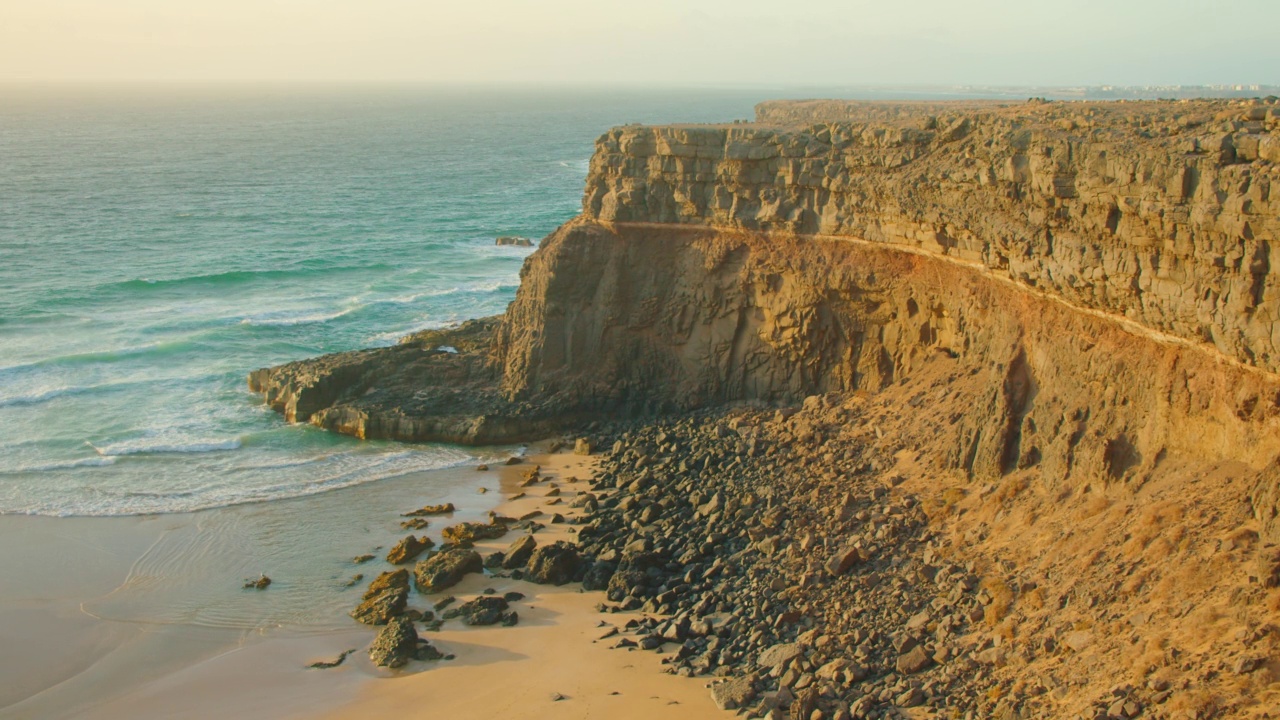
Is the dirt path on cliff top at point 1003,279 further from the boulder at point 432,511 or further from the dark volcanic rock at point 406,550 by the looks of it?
the dark volcanic rock at point 406,550

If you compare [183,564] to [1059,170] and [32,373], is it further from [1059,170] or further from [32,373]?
[1059,170]

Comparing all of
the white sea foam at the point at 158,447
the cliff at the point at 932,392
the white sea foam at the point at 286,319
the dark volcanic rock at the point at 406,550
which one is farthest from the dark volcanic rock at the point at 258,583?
the white sea foam at the point at 286,319

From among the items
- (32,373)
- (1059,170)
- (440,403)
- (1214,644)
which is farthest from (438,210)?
(1214,644)

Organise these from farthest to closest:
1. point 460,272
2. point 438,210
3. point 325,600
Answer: point 438,210, point 460,272, point 325,600

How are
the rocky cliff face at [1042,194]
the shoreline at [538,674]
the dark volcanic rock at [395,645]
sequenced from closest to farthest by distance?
the rocky cliff face at [1042,194], the shoreline at [538,674], the dark volcanic rock at [395,645]

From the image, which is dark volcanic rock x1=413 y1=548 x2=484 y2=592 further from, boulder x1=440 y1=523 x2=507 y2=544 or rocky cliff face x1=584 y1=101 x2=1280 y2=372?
rocky cliff face x1=584 y1=101 x2=1280 y2=372

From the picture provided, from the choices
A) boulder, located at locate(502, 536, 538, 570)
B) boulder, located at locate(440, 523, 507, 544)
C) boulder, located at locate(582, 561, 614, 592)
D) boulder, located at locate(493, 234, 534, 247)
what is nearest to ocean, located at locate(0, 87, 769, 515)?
boulder, located at locate(493, 234, 534, 247)
